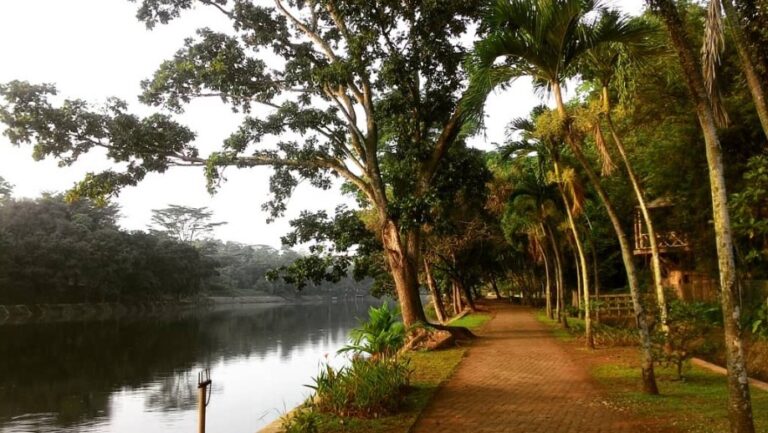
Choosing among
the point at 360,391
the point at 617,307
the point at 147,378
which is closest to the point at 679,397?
the point at 360,391

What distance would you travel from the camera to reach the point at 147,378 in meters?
19.6

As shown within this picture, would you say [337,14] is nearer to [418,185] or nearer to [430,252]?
[418,185]

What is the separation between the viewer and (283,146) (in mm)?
15172

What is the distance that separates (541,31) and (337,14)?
679cm

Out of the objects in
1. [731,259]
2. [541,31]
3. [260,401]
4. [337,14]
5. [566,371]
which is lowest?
[260,401]

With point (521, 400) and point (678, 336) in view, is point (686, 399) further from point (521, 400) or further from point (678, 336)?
point (521, 400)

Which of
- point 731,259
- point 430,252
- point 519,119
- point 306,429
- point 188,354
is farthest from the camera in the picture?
point 430,252

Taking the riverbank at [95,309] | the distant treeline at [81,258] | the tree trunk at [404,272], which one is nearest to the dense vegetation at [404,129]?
the tree trunk at [404,272]

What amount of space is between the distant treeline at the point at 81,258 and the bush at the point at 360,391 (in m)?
39.9

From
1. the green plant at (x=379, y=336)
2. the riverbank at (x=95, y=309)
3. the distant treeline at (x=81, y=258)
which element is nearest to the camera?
the green plant at (x=379, y=336)

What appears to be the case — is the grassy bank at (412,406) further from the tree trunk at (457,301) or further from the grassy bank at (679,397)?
the tree trunk at (457,301)

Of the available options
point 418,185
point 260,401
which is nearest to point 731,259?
point 418,185

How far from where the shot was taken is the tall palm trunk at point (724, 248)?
5414 mm

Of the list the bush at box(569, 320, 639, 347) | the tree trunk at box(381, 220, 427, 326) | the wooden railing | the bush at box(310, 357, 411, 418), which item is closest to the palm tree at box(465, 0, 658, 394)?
the bush at box(310, 357, 411, 418)
